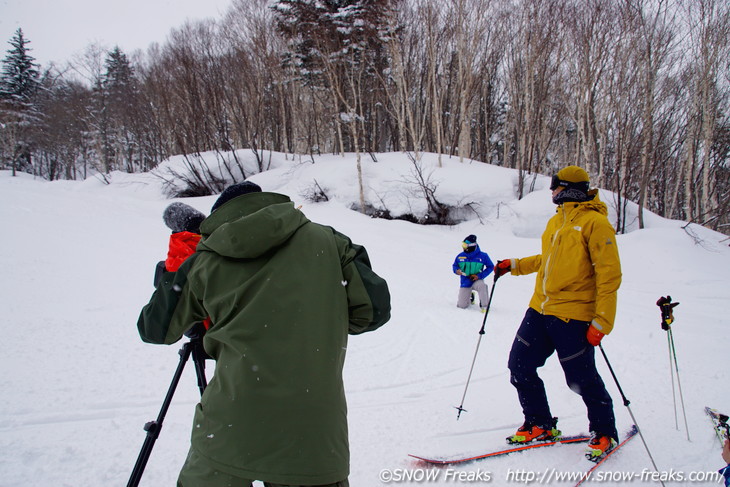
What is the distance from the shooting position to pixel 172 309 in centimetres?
158

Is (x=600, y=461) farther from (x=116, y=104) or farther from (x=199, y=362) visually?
(x=116, y=104)

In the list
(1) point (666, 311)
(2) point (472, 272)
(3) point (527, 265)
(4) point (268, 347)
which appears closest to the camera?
(4) point (268, 347)

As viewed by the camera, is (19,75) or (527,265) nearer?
(527,265)

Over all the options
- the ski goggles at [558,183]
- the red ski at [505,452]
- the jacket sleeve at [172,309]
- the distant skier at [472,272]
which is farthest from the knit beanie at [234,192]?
the distant skier at [472,272]

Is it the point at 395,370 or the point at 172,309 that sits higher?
the point at 172,309

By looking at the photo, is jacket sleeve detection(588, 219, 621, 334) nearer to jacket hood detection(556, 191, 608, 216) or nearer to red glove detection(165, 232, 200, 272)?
jacket hood detection(556, 191, 608, 216)

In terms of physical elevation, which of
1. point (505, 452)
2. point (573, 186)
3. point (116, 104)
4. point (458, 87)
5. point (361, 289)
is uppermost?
point (116, 104)

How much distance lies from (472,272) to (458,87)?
14.0m

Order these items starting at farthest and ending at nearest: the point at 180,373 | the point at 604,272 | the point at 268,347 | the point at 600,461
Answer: the point at 600,461
the point at 604,272
the point at 180,373
the point at 268,347

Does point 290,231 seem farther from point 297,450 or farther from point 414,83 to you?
point 414,83

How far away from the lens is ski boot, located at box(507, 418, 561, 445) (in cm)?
287

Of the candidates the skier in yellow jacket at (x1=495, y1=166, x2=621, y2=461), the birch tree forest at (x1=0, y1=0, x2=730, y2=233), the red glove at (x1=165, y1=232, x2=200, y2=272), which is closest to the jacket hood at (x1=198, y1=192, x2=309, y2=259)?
the red glove at (x1=165, y1=232, x2=200, y2=272)

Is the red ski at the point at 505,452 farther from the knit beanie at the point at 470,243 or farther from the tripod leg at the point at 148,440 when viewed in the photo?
the knit beanie at the point at 470,243

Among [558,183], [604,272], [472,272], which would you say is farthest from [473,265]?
[604,272]
